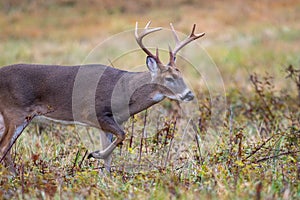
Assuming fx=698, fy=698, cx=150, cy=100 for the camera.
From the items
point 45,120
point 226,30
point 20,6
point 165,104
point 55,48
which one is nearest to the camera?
point 45,120

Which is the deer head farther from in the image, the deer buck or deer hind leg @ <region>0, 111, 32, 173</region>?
deer hind leg @ <region>0, 111, 32, 173</region>

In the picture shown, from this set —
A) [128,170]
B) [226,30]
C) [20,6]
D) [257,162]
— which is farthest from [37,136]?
[20,6]

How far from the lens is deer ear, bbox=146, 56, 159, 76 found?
692 centimetres

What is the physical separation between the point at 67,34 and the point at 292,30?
309 inches

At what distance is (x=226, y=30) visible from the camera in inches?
944

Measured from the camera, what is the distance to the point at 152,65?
6.96 metres

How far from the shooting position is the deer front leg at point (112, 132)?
6.70m

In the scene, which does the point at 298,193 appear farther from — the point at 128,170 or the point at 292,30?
the point at 292,30

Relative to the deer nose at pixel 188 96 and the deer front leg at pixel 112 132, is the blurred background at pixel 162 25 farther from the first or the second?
the deer front leg at pixel 112 132

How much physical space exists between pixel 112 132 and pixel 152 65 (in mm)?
779

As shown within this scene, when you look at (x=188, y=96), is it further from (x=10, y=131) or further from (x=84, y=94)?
(x=10, y=131)

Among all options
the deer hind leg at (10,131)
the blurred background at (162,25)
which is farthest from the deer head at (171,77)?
the blurred background at (162,25)

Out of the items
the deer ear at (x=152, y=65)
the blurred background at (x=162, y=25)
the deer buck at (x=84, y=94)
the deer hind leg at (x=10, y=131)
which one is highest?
the blurred background at (x=162, y=25)

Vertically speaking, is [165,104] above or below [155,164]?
above
